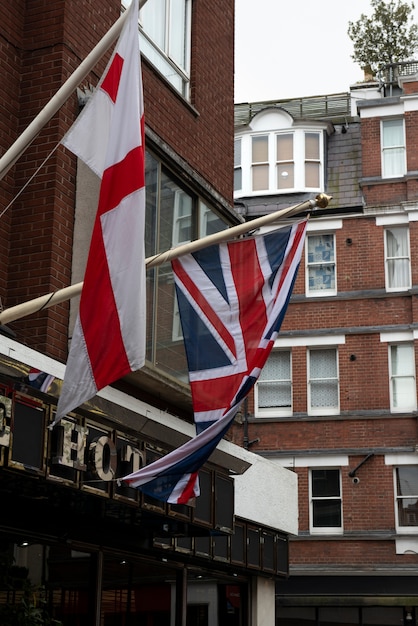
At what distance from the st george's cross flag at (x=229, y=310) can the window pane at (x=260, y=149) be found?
81.6 ft

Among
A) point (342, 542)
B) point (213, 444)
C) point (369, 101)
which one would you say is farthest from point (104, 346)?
point (369, 101)

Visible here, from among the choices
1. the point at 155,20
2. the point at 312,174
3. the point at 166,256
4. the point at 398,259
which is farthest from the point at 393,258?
the point at 166,256

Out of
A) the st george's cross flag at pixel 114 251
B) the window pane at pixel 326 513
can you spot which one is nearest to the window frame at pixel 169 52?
the st george's cross flag at pixel 114 251

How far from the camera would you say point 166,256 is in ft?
30.5

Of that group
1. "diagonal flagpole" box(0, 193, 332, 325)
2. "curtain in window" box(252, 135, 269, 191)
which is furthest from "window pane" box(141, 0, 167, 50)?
"curtain in window" box(252, 135, 269, 191)

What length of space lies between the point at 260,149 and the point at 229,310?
25.4 meters

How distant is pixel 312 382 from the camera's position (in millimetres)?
30891

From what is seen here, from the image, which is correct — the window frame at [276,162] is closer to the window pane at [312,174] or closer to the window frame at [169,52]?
the window pane at [312,174]

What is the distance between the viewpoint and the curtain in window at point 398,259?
102 ft

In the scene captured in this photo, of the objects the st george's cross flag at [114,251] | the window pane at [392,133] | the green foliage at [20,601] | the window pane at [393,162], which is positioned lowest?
the green foliage at [20,601]

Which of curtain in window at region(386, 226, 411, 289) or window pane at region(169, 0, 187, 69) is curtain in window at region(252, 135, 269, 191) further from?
window pane at region(169, 0, 187, 69)

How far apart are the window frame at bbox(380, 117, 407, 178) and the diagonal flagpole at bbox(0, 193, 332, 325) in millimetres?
22723

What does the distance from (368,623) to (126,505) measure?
20082 mm

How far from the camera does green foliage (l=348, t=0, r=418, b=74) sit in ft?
125
